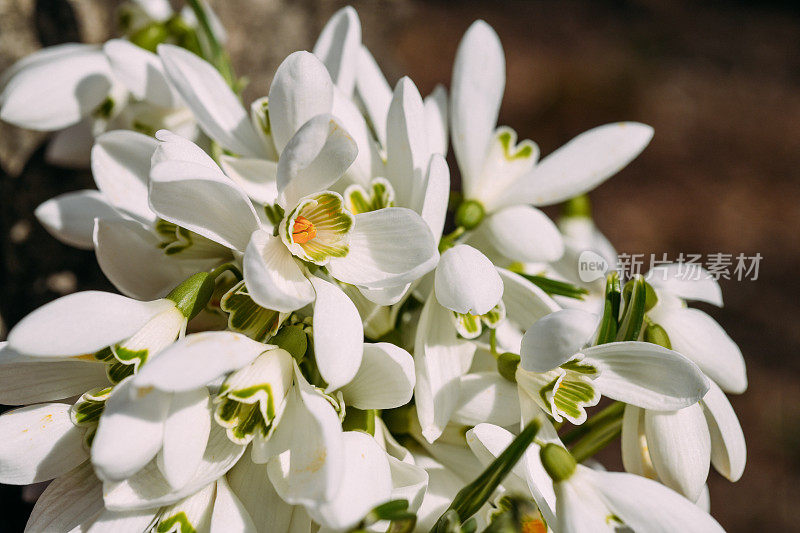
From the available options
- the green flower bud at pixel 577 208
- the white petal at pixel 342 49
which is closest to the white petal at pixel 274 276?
the white petal at pixel 342 49

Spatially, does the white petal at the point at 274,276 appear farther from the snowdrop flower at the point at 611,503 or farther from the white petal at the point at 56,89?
the white petal at the point at 56,89

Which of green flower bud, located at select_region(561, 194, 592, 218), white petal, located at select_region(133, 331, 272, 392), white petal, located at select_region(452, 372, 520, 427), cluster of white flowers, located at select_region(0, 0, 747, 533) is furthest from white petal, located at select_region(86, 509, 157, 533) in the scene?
green flower bud, located at select_region(561, 194, 592, 218)

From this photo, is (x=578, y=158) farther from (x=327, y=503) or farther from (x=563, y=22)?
(x=563, y=22)

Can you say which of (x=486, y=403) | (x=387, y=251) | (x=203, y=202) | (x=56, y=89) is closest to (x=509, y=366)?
(x=486, y=403)

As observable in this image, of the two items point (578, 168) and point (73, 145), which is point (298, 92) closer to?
point (578, 168)

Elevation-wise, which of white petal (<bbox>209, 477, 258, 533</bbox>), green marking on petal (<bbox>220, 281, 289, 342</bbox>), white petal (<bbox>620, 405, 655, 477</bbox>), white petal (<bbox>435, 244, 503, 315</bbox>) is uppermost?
white petal (<bbox>435, 244, 503, 315</bbox>)

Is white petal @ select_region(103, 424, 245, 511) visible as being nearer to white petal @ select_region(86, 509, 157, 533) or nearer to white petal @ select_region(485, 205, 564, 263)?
white petal @ select_region(86, 509, 157, 533)
